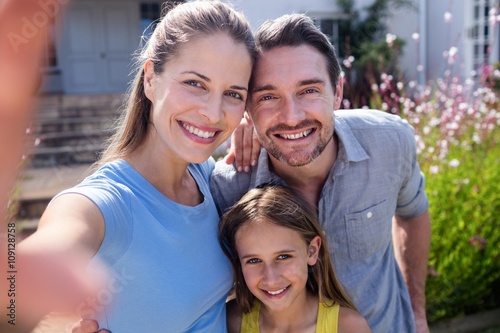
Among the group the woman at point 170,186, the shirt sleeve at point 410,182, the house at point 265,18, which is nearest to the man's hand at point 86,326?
the woman at point 170,186

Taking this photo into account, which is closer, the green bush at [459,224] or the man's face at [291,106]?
the man's face at [291,106]

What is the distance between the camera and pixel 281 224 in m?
2.10

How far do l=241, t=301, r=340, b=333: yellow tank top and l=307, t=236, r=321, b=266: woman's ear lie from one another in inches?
6.7

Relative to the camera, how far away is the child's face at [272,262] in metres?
2.05

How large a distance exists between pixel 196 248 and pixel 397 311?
3.88 ft

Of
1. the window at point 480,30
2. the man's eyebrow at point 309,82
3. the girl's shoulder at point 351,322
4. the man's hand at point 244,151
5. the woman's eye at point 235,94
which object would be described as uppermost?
the window at point 480,30

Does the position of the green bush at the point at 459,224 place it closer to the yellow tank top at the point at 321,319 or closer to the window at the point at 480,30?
the yellow tank top at the point at 321,319

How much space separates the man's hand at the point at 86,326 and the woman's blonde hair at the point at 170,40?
0.57 metres

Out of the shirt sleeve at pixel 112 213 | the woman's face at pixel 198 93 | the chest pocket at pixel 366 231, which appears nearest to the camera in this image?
the shirt sleeve at pixel 112 213

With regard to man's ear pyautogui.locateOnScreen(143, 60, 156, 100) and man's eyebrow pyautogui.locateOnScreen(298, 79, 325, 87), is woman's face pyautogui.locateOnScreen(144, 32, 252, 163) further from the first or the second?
man's eyebrow pyautogui.locateOnScreen(298, 79, 325, 87)

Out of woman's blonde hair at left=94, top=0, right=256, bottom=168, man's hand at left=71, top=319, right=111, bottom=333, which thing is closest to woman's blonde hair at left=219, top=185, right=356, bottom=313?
woman's blonde hair at left=94, top=0, right=256, bottom=168

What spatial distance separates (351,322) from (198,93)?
3.53 ft

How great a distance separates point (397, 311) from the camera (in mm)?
2477

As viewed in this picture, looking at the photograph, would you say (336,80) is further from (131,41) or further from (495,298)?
(131,41)
